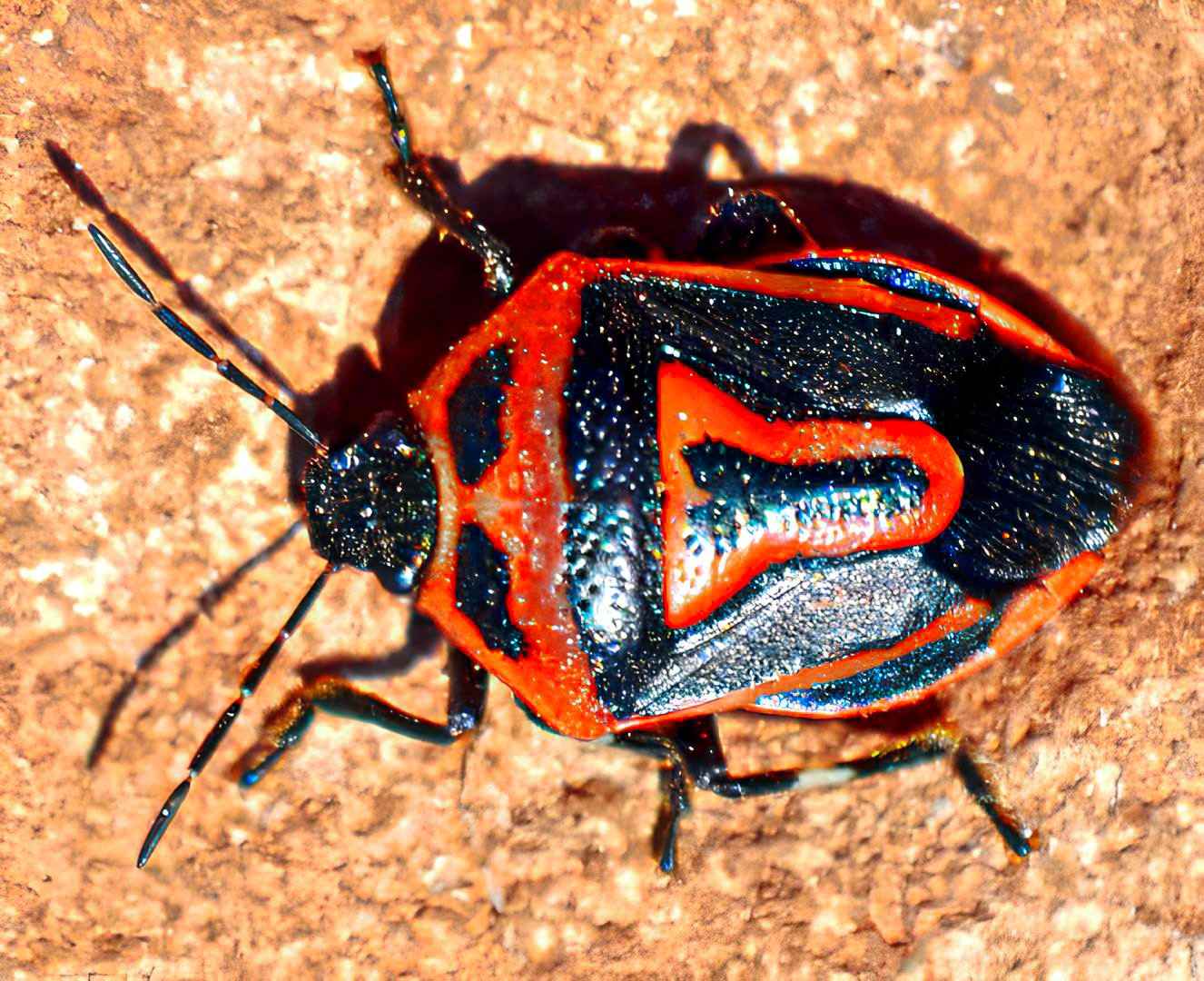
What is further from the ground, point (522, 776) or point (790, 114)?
point (790, 114)

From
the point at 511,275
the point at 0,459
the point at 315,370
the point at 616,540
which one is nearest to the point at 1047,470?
the point at 616,540

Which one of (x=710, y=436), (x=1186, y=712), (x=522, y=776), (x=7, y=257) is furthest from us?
(x=522, y=776)

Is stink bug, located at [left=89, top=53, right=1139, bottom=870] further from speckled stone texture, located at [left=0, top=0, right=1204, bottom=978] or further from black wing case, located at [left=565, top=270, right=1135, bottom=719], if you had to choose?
speckled stone texture, located at [left=0, top=0, right=1204, bottom=978]

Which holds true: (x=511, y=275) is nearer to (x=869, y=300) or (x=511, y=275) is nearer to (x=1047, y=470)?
(x=869, y=300)

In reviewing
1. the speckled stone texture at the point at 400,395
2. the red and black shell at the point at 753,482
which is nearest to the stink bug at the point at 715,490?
the red and black shell at the point at 753,482

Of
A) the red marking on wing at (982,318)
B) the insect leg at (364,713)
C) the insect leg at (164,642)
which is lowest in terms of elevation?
the insect leg at (364,713)

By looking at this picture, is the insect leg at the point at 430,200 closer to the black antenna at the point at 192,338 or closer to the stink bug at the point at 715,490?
the stink bug at the point at 715,490

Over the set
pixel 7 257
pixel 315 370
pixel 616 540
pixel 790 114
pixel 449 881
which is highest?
pixel 790 114

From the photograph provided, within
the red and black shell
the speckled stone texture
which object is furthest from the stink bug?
the speckled stone texture
